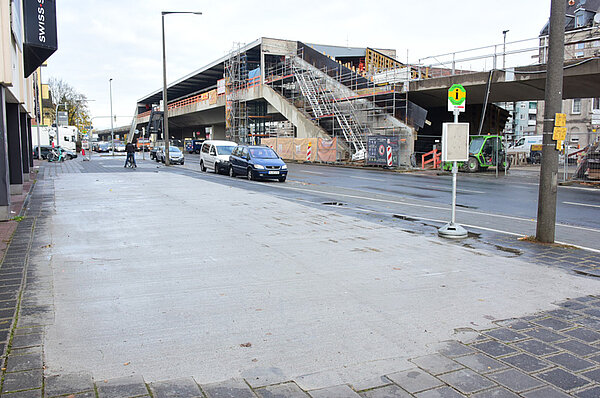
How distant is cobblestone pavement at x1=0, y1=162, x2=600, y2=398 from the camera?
322 centimetres

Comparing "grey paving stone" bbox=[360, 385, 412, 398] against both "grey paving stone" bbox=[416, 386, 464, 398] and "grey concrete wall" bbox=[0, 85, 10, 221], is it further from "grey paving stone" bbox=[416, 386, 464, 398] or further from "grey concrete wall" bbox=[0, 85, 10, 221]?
"grey concrete wall" bbox=[0, 85, 10, 221]

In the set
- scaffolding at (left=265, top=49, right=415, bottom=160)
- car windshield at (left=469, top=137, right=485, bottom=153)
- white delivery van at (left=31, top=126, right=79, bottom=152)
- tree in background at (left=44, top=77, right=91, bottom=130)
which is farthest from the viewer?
tree in background at (left=44, top=77, right=91, bottom=130)

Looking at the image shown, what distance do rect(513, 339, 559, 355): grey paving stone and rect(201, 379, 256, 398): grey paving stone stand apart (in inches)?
90.5

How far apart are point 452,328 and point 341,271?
2145mm

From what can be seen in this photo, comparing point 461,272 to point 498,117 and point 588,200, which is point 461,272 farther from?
point 498,117

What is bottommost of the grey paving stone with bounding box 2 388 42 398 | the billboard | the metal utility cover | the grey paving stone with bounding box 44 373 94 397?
the grey paving stone with bounding box 44 373 94 397

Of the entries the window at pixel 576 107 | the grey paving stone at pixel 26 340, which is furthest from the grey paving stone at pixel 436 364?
the window at pixel 576 107

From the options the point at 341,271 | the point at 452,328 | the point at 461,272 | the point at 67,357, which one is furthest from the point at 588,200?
the point at 67,357

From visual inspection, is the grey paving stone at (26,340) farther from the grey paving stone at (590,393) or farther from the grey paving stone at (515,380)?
the grey paving stone at (590,393)

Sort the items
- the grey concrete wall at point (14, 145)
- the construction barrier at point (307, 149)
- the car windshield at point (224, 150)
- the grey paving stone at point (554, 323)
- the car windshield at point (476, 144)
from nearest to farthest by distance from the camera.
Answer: the grey paving stone at point (554, 323)
the grey concrete wall at point (14, 145)
the car windshield at point (224, 150)
the car windshield at point (476, 144)
the construction barrier at point (307, 149)

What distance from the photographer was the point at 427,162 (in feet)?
114

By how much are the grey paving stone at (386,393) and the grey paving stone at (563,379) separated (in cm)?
106

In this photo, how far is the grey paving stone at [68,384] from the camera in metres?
3.17

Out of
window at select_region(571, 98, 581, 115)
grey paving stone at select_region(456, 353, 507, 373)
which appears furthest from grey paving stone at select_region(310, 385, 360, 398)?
window at select_region(571, 98, 581, 115)
